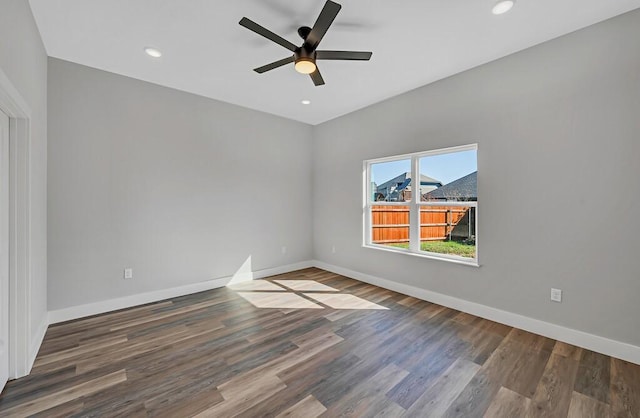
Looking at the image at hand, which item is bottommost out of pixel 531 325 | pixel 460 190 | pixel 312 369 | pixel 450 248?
pixel 312 369

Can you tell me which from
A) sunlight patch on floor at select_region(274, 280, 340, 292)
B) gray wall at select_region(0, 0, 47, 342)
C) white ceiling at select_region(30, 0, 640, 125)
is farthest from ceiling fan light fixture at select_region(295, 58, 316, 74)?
sunlight patch on floor at select_region(274, 280, 340, 292)

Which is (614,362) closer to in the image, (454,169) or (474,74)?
(454,169)

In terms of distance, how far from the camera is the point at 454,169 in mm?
3404

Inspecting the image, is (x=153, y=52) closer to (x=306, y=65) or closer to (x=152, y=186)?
(x=152, y=186)

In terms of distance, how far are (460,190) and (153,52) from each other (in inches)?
149

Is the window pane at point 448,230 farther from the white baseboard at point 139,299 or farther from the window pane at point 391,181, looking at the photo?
the white baseboard at point 139,299

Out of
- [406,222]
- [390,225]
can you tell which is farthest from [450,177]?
[390,225]

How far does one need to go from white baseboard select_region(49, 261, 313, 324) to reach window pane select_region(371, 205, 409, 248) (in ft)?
6.43

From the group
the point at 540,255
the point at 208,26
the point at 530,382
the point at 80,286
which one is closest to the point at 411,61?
the point at 208,26

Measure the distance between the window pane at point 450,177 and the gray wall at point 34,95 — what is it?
13.1 feet

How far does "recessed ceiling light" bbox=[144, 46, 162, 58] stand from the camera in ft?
8.91

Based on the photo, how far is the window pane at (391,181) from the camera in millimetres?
3984

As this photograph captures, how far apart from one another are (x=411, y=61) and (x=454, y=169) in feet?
4.60

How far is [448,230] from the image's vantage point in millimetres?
3480
